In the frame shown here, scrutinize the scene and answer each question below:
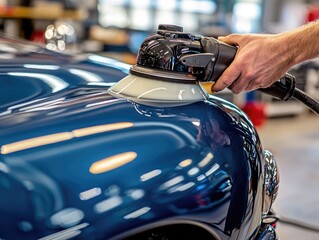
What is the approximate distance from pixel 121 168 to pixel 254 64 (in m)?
0.44

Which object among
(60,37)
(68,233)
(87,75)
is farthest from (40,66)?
(60,37)

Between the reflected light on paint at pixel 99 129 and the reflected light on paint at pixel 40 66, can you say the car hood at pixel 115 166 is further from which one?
the reflected light on paint at pixel 40 66

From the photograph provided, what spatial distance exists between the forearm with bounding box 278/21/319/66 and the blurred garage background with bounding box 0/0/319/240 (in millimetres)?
1312

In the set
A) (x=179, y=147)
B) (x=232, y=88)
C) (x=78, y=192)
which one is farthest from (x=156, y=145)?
(x=232, y=88)

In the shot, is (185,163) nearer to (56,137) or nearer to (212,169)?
(212,169)

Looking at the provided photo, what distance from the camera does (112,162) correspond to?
26.3 inches

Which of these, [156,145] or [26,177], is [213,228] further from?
[26,177]

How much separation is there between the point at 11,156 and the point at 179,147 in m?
0.24

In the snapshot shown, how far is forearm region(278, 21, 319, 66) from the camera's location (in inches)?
42.4

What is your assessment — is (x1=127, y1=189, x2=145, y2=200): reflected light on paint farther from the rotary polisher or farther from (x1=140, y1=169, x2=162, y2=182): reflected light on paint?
the rotary polisher

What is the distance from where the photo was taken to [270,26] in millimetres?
7852

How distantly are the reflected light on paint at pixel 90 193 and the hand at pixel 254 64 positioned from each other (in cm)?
42

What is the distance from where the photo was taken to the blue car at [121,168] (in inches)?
23.9

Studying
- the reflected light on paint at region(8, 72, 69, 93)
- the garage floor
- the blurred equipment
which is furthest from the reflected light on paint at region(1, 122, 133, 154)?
the garage floor
